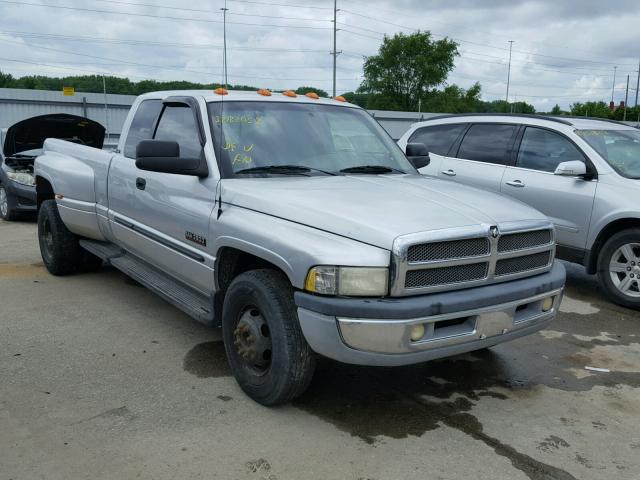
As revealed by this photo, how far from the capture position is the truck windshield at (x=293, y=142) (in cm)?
407

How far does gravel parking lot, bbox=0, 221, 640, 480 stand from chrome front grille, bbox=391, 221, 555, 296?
0.83m

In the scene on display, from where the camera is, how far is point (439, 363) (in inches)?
173

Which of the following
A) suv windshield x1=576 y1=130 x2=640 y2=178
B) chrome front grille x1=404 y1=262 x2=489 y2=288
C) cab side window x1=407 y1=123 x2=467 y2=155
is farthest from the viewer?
cab side window x1=407 y1=123 x2=467 y2=155

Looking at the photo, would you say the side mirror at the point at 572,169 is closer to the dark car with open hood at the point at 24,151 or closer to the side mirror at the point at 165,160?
the side mirror at the point at 165,160

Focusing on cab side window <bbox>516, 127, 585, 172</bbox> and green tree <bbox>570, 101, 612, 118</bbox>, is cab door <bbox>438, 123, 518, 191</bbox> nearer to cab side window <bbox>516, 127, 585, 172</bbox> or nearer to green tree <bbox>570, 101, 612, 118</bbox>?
cab side window <bbox>516, 127, 585, 172</bbox>

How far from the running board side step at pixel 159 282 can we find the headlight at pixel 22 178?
181 inches

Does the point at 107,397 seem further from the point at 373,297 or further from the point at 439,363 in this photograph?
the point at 439,363

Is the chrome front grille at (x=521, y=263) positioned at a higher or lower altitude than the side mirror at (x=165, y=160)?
lower

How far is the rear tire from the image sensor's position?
6.35m

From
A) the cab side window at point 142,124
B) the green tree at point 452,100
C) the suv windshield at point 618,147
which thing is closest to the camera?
the cab side window at point 142,124

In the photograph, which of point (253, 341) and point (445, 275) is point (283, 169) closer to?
point (253, 341)

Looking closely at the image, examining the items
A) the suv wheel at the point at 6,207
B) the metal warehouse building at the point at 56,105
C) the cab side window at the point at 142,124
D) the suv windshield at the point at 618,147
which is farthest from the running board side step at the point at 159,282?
the metal warehouse building at the point at 56,105

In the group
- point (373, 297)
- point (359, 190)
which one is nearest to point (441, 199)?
point (359, 190)

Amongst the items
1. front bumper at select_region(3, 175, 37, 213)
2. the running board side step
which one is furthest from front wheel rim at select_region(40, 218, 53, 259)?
front bumper at select_region(3, 175, 37, 213)
